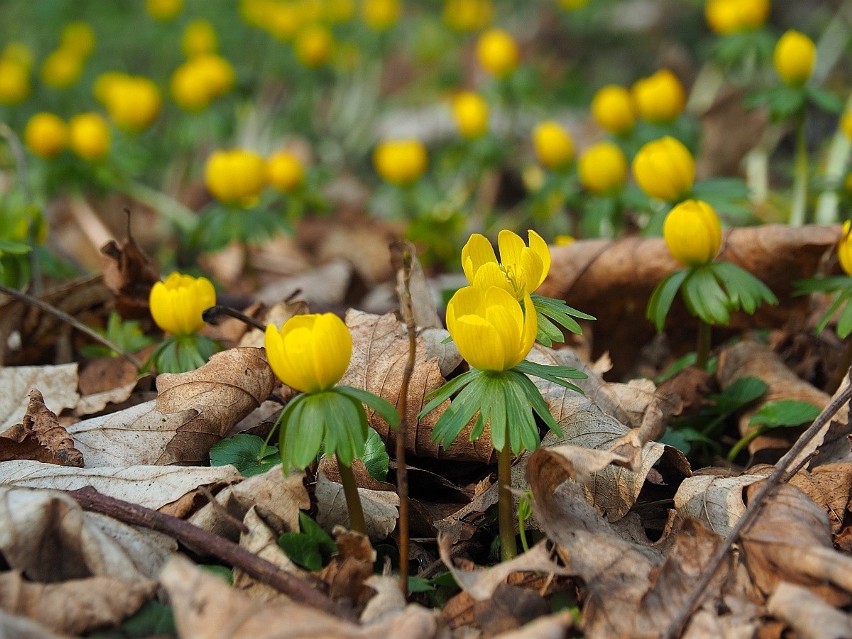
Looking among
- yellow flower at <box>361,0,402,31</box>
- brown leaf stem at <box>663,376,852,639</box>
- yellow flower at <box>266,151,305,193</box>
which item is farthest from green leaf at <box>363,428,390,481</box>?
yellow flower at <box>361,0,402,31</box>

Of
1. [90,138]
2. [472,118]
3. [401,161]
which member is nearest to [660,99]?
[472,118]

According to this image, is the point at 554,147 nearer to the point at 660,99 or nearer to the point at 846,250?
the point at 660,99

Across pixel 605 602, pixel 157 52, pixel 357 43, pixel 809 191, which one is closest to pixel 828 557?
pixel 605 602

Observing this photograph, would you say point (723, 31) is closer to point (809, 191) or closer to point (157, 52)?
point (809, 191)

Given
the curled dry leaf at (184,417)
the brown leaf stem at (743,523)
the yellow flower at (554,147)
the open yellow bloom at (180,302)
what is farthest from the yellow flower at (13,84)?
the brown leaf stem at (743,523)

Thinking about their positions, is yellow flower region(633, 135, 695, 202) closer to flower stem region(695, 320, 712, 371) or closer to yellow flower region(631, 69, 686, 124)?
flower stem region(695, 320, 712, 371)

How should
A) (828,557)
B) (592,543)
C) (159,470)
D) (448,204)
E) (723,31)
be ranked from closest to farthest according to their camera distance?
(828,557) < (592,543) < (159,470) < (723,31) < (448,204)

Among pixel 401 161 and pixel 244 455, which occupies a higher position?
pixel 244 455
